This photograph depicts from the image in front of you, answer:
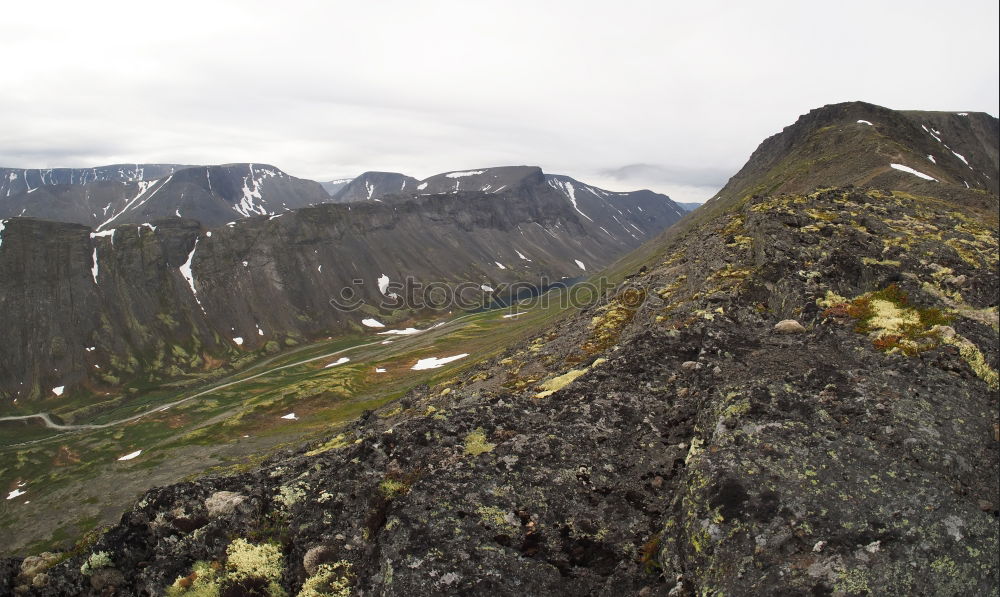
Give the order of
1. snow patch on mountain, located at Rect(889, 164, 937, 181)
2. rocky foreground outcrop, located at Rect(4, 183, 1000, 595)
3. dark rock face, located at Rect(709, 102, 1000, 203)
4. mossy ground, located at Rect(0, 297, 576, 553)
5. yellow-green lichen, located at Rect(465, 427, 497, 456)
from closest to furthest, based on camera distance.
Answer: rocky foreground outcrop, located at Rect(4, 183, 1000, 595) < yellow-green lichen, located at Rect(465, 427, 497, 456) < mossy ground, located at Rect(0, 297, 576, 553) < snow patch on mountain, located at Rect(889, 164, 937, 181) < dark rock face, located at Rect(709, 102, 1000, 203)

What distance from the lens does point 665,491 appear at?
11.6 metres

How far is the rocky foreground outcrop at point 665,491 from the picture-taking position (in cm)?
922

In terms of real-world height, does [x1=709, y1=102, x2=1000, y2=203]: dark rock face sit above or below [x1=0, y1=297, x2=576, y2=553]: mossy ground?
above

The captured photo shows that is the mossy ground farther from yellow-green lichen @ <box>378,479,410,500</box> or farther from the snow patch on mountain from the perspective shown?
the snow patch on mountain

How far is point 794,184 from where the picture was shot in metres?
90.1

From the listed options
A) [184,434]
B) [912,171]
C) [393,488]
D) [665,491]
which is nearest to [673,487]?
[665,491]

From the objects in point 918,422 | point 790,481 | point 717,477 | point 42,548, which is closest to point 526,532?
point 717,477

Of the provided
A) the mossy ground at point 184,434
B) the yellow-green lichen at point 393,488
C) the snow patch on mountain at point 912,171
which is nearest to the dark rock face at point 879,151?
the snow patch on mountain at point 912,171

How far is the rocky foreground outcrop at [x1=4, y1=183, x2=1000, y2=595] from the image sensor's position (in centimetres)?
922

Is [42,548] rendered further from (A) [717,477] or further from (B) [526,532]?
(A) [717,477]

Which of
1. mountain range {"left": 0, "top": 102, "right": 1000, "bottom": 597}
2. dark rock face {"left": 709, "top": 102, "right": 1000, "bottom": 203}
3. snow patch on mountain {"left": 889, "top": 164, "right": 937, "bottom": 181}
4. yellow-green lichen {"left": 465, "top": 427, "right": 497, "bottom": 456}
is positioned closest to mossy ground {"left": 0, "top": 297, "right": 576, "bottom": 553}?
mountain range {"left": 0, "top": 102, "right": 1000, "bottom": 597}

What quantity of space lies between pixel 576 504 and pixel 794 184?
327 ft

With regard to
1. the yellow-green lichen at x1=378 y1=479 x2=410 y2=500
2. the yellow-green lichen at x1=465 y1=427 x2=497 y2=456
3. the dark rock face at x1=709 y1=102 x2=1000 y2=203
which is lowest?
the yellow-green lichen at x1=378 y1=479 x2=410 y2=500

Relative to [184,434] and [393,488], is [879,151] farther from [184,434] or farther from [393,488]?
[184,434]
